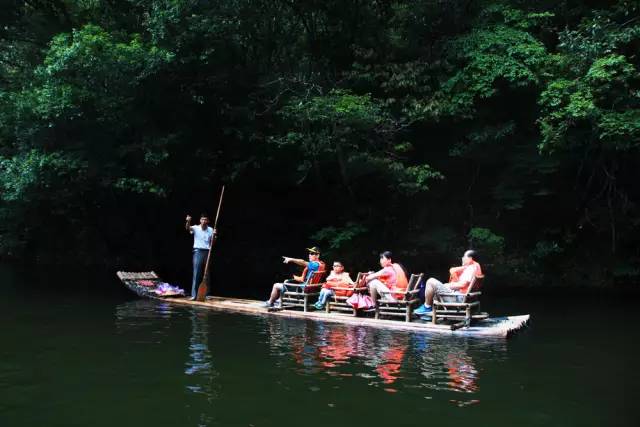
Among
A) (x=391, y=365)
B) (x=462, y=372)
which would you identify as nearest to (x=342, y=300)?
(x=391, y=365)

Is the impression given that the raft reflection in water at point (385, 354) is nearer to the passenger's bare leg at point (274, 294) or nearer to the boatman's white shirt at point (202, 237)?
the passenger's bare leg at point (274, 294)

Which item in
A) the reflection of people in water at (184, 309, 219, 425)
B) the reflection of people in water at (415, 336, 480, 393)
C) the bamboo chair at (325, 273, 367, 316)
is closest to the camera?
the reflection of people in water at (184, 309, 219, 425)

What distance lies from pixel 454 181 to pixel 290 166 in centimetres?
507

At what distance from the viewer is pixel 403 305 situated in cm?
1195

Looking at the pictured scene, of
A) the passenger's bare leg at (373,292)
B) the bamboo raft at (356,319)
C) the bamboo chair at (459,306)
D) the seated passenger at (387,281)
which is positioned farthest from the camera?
the passenger's bare leg at (373,292)

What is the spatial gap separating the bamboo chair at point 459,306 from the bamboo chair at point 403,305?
44 cm

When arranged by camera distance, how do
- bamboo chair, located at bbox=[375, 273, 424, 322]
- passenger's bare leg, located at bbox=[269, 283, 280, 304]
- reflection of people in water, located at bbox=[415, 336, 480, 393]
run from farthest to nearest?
passenger's bare leg, located at bbox=[269, 283, 280, 304], bamboo chair, located at bbox=[375, 273, 424, 322], reflection of people in water, located at bbox=[415, 336, 480, 393]

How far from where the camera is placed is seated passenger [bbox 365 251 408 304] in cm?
1198

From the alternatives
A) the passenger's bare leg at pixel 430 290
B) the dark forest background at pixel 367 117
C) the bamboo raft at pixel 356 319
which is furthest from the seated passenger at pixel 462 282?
the dark forest background at pixel 367 117

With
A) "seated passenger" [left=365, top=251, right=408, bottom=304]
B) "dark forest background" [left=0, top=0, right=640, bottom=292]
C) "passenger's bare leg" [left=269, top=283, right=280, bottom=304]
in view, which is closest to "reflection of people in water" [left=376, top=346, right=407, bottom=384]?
"seated passenger" [left=365, top=251, right=408, bottom=304]

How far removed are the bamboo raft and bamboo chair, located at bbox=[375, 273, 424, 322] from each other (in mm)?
208

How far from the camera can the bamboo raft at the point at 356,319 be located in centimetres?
1099

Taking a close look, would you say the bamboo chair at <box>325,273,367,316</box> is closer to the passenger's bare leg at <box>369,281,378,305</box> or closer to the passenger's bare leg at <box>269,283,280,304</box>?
the passenger's bare leg at <box>369,281,378,305</box>

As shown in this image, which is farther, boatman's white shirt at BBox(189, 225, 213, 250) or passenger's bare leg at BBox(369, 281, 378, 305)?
boatman's white shirt at BBox(189, 225, 213, 250)
